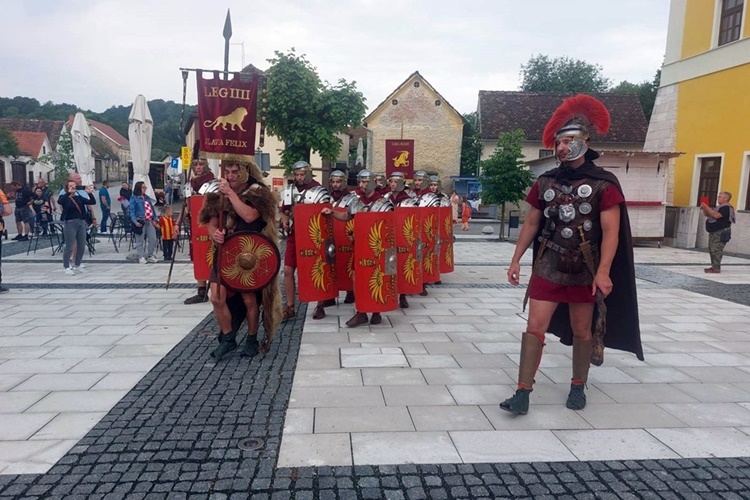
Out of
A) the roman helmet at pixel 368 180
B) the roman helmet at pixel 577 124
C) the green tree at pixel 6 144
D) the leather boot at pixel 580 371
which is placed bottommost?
the leather boot at pixel 580 371

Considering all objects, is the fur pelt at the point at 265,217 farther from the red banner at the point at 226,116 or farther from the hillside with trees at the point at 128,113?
the hillside with trees at the point at 128,113

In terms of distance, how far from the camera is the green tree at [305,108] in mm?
18469

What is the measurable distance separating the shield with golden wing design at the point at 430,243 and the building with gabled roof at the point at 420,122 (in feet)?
80.5

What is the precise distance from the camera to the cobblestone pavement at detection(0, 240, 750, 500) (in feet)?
8.59

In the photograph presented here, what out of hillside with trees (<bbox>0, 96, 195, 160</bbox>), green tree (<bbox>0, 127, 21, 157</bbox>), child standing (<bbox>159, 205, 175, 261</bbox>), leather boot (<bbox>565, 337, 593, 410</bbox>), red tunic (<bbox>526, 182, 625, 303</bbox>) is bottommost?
leather boot (<bbox>565, 337, 593, 410</bbox>)

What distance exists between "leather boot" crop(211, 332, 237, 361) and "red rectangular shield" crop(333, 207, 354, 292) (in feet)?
5.60

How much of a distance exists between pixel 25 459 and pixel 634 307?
4.00m

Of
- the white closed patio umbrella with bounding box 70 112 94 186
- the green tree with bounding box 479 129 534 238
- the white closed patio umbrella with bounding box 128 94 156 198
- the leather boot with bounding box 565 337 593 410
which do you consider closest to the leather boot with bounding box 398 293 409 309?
the leather boot with bounding box 565 337 593 410

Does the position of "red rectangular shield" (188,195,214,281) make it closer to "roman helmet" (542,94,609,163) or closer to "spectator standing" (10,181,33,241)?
"roman helmet" (542,94,609,163)

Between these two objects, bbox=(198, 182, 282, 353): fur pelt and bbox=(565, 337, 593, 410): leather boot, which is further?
bbox=(198, 182, 282, 353): fur pelt

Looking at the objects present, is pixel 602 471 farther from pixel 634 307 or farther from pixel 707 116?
pixel 707 116

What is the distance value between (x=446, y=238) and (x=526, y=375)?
4.51m

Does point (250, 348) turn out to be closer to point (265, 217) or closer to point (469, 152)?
point (265, 217)

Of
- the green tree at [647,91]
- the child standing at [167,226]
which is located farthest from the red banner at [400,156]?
the green tree at [647,91]
